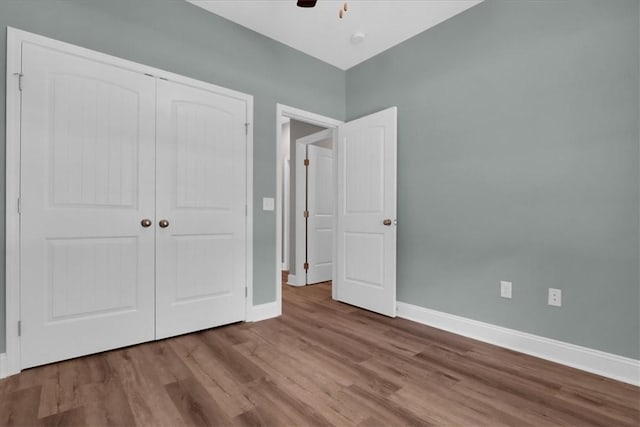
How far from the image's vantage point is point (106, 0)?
2.20m

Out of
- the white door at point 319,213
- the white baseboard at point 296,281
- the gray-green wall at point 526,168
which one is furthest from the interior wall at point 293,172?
the gray-green wall at point 526,168

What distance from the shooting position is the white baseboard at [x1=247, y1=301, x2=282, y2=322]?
2.91 m

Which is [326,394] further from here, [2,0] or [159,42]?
[2,0]

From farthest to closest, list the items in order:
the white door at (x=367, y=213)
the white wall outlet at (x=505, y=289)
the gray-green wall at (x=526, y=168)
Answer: the white door at (x=367, y=213), the white wall outlet at (x=505, y=289), the gray-green wall at (x=526, y=168)

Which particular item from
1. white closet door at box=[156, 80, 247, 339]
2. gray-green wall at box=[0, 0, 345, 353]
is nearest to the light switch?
gray-green wall at box=[0, 0, 345, 353]

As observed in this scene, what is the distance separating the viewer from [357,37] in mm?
3043

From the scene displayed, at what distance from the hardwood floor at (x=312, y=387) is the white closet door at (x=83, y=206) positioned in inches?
9.3

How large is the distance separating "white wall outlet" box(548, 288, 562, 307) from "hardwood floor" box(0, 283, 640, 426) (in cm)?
41

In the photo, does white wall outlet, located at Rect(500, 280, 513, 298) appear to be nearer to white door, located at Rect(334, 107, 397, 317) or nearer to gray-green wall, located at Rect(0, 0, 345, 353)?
white door, located at Rect(334, 107, 397, 317)

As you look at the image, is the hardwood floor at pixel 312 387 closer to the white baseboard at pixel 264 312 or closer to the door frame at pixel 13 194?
the door frame at pixel 13 194

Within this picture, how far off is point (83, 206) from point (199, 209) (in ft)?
2.55

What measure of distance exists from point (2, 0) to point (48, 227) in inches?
55.1

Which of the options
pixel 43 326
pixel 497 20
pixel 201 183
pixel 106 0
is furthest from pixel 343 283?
pixel 106 0

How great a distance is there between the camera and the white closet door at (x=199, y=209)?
246 cm
